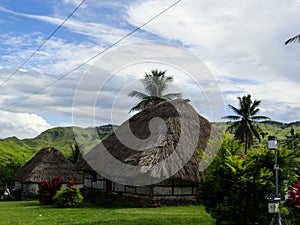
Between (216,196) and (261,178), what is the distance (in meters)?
A: 1.43

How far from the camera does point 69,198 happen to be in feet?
69.0

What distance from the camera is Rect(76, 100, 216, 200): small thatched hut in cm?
2053

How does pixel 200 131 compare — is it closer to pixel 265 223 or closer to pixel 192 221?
pixel 192 221

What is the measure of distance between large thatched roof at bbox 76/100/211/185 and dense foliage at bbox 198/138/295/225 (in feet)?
25.4

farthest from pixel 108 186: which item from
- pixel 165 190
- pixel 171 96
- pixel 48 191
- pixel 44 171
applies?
pixel 171 96

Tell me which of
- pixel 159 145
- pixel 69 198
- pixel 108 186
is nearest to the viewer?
pixel 69 198

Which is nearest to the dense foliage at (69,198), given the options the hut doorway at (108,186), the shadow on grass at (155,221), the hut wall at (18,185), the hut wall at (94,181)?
the hut doorway at (108,186)

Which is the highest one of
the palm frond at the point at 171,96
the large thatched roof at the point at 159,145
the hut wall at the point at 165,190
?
the palm frond at the point at 171,96

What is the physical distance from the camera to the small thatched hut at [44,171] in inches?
1335

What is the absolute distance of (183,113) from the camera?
24688 mm

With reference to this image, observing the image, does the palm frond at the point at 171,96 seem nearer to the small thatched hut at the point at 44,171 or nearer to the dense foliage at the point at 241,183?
the small thatched hut at the point at 44,171

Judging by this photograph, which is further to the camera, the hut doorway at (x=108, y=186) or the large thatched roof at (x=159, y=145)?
the hut doorway at (x=108, y=186)

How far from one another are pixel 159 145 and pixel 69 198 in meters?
5.11

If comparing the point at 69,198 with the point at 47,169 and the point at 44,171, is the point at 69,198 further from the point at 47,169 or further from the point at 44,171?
the point at 47,169
